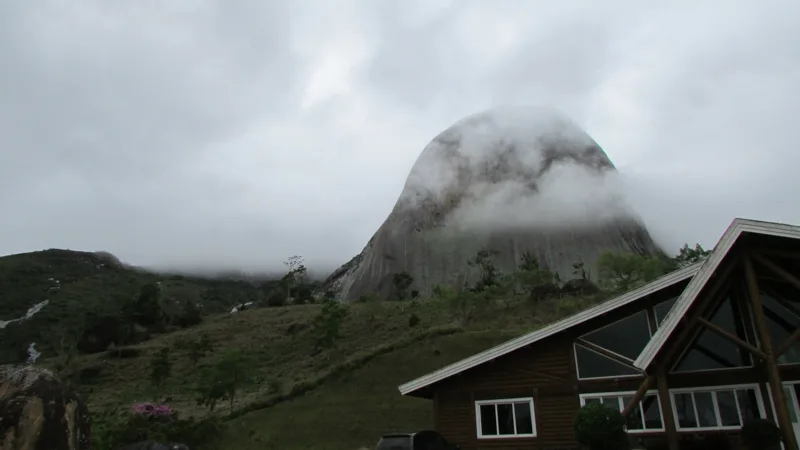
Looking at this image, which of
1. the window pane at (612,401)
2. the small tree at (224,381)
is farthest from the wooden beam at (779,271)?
the small tree at (224,381)

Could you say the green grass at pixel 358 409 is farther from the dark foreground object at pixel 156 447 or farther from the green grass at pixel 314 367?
the dark foreground object at pixel 156 447

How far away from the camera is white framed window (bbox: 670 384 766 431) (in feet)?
48.5

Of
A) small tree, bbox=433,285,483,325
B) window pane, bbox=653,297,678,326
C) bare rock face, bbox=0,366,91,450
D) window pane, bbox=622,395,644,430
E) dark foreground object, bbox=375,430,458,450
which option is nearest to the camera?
bare rock face, bbox=0,366,91,450

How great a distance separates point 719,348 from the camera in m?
15.3

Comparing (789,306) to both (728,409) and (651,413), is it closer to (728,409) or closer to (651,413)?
(728,409)

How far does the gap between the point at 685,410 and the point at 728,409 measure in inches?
39.9

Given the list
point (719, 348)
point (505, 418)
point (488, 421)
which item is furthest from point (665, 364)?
point (488, 421)

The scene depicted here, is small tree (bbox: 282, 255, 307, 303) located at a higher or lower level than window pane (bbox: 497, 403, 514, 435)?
higher

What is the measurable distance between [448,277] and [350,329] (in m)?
45.9

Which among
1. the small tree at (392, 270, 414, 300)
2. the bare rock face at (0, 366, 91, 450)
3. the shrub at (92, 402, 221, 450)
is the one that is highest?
the small tree at (392, 270, 414, 300)

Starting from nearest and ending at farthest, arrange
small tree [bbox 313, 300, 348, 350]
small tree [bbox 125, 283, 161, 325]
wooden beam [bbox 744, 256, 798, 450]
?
wooden beam [bbox 744, 256, 798, 450]
small tree [bbox 313, 300, 348, 350]
small tree [bbox 125, 283, 161, 325]

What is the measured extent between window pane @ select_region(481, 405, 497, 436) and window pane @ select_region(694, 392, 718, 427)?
5.69 m

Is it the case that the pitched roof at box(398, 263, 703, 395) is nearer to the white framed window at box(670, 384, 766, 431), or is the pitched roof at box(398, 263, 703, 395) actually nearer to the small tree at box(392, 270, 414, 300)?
the white framed window at box(670, 384, 766, 431)

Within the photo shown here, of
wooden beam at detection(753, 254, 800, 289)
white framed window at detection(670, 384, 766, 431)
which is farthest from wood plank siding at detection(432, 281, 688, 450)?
wooden beam at detection(753, 254, 800, 289)
